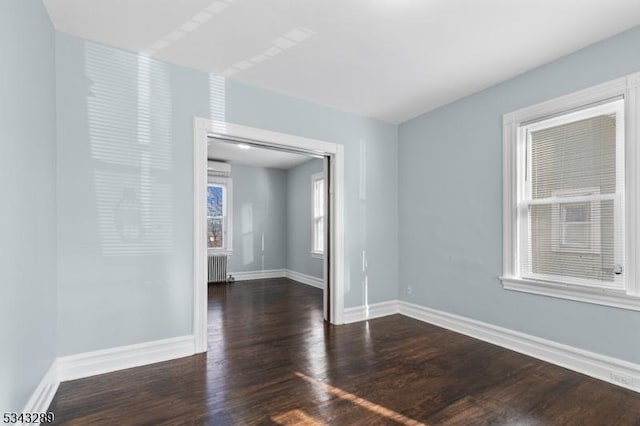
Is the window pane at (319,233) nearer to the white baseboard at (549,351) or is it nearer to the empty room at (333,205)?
the empty room at (333,205)

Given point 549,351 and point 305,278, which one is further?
point 305,278

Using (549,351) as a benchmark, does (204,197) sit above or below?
above

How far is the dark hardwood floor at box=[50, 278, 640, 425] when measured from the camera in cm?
209

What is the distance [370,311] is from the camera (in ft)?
A: 14.1

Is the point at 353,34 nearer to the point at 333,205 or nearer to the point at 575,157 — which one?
the point at 333,205

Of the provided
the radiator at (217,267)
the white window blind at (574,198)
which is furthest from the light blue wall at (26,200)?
the radiator at (217,267)

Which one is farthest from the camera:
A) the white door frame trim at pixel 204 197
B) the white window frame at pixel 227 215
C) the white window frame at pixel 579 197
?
the white window frame at pixel 227 215

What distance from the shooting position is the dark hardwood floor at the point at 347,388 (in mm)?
2094

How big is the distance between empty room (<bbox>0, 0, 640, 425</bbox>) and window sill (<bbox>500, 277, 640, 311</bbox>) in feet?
0.05

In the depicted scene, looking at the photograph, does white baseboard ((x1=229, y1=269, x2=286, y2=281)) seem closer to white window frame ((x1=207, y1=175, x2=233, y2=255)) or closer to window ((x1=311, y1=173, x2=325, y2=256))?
white window frame ((x1=207, y1=175, x2=233, y2=255))

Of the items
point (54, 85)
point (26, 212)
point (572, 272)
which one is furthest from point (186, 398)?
point (572, 272)

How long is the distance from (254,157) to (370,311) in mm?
4073

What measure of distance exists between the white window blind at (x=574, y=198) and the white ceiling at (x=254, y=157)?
3.88 m

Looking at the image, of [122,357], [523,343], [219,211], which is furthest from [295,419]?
[219,211]
